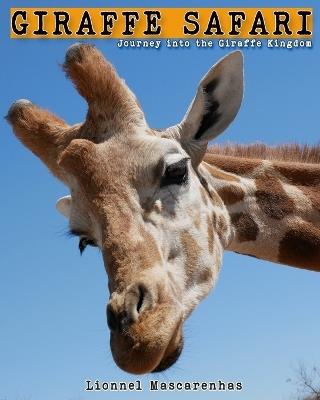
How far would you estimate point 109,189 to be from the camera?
5.80m

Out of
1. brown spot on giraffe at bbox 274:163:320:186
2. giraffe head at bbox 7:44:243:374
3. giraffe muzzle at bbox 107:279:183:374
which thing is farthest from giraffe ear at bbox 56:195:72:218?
giraffe muzzle at bbox 107:279:183:374

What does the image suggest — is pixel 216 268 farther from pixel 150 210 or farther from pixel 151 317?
pixel 151 317

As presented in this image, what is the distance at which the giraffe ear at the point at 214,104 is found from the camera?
6.91 metres

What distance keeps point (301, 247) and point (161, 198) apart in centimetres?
216

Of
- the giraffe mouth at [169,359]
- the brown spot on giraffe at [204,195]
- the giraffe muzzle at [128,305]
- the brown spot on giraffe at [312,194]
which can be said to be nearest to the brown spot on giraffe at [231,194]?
the brown spot on giraffe at [204,195]

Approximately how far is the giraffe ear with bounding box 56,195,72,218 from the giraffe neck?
169 centimetres

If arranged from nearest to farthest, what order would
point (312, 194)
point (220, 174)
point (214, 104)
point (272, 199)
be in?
point (214, 104) < point (220, 174) < point (272, 199) < point (312, 194)

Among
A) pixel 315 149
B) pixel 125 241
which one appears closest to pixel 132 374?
pixel 125 241

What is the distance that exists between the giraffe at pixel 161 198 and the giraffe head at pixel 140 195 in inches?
0.4

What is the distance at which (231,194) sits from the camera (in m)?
7.52

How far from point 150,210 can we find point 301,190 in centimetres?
258

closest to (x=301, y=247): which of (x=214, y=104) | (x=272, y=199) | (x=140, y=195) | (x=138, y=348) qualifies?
(x=272, y=199)

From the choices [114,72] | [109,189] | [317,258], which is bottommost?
[317,258]

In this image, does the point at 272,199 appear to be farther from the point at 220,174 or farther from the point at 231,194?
the point at 220,174
